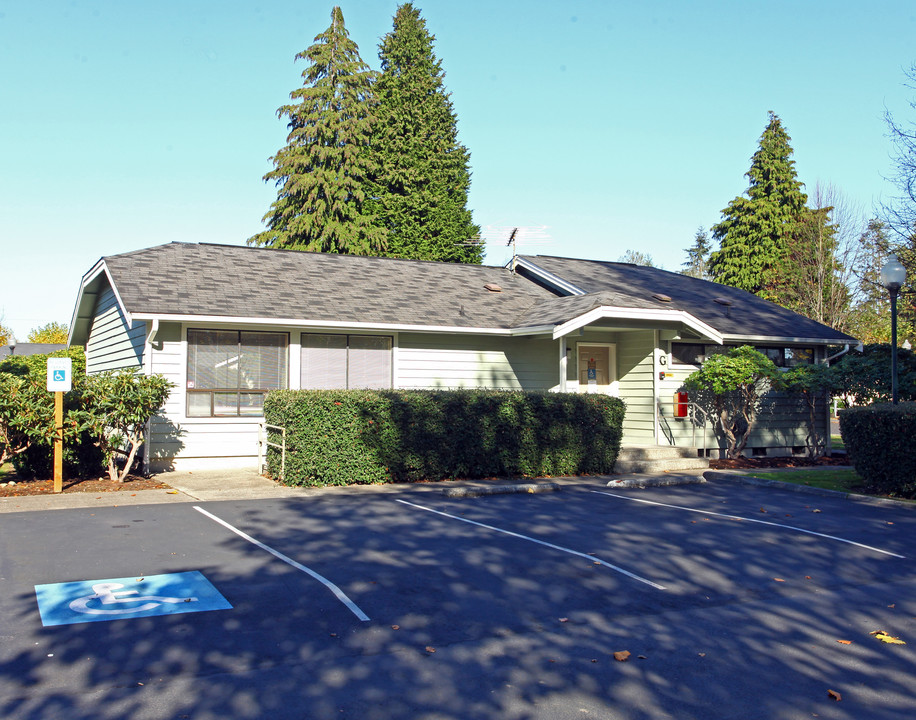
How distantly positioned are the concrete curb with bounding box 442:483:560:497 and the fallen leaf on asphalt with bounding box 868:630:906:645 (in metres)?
7.09

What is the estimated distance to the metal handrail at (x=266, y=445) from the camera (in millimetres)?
12742

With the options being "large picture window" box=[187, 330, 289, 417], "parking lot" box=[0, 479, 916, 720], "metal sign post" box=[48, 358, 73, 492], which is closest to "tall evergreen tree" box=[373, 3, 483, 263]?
"large picture window" box=[187, 330, 289, 417]

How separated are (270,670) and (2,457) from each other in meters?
9.78

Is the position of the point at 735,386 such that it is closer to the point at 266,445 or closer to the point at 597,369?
the point at 597,369

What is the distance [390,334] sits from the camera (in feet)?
53.4

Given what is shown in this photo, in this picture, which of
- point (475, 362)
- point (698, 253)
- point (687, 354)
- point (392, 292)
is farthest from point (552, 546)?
point (698, 253)

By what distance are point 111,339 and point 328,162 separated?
1955cm

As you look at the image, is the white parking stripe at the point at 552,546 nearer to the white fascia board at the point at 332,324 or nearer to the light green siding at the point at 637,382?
the white fascia board at the point at 332,324

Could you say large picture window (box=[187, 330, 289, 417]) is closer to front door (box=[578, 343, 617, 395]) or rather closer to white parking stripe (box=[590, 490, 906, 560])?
white parking stripe (box=[590, 490, 906, 560])

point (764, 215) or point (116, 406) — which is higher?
point (764, 215)

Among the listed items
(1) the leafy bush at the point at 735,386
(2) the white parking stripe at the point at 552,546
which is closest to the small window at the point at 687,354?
(1) the leafy bush at the point at 735,386

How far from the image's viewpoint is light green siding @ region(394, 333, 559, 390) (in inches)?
647

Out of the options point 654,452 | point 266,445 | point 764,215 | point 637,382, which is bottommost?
point 654,452

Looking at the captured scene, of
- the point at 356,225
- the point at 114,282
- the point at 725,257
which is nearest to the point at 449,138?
the point at 356,225
